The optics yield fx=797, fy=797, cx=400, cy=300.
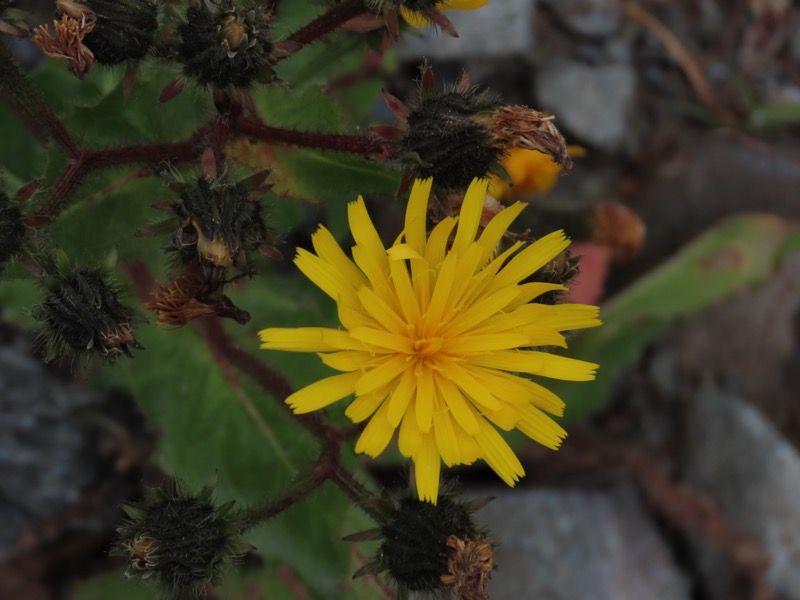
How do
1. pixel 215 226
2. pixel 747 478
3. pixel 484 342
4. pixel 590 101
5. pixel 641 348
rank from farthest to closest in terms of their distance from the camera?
pixel 590 101, pixel 747 478, pixel 641 348, pixel 484 342, pixel 215 226

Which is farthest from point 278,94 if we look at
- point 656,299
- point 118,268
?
point 656,299

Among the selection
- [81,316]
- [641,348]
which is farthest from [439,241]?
[641,348]

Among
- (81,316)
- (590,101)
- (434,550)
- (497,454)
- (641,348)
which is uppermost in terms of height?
(81,316)

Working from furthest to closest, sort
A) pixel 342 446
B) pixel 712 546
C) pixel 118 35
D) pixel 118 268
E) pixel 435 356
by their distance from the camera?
pixel 712 546 → pixel 118 268 → pixel 342 446 → pixel 435 356 → pixel 118 35

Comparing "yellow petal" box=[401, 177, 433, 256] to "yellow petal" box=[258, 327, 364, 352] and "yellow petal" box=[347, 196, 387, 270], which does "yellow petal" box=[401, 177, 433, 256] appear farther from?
"yellow petal" box=[258, 327, 364, 352]

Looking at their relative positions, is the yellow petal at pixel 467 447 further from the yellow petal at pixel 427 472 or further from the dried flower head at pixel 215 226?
the dried flower head at pixel 215 226

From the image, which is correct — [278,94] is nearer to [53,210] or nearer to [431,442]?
[53,210]

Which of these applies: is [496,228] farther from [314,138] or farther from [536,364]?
[314,138]
